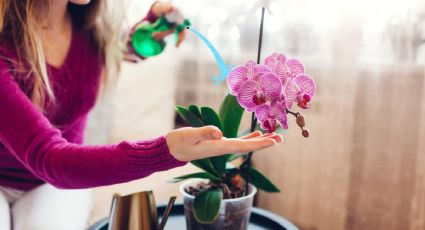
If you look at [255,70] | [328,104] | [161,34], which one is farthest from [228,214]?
[328,104]

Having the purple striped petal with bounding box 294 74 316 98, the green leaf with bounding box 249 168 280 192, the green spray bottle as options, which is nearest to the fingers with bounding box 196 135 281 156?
the purple striped petal with bounding box 294 74 316 98

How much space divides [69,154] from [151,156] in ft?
0.46

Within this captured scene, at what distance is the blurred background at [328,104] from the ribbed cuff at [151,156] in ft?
1.62

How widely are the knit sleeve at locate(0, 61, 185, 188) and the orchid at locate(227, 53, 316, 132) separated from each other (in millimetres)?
143

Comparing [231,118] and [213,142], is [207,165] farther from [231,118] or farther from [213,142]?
[213,142]

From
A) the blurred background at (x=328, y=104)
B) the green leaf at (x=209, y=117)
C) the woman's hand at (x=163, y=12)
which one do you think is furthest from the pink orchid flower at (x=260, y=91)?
the blurred background at (x=328, y=104)

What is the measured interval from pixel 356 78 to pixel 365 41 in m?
0.11

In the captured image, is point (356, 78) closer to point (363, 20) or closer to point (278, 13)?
point (363, 20)

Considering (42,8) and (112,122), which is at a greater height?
(42,8)

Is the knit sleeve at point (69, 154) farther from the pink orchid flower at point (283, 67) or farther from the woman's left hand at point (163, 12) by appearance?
the woman's left hand at point (163, 12)

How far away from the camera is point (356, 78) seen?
136cm

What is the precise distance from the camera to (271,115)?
68 centimetres

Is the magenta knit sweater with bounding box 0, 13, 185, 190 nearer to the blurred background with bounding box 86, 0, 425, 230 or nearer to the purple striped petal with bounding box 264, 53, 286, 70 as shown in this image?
the purple striped petal with bounding box 264, 53, 286, 70

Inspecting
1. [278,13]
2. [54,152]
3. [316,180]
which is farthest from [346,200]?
[54,152]
